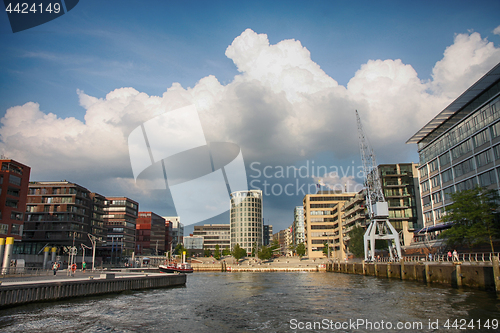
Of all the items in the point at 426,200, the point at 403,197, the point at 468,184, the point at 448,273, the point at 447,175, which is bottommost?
the point at 448,273

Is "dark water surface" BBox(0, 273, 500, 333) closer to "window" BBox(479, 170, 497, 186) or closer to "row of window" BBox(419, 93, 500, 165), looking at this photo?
"window" BBox(479, 170, 497, 186)

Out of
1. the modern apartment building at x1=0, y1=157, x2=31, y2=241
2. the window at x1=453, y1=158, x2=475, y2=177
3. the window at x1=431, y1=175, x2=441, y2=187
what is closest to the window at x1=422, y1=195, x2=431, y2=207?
the window at x1=431, y1=175, x2=441, y2=187

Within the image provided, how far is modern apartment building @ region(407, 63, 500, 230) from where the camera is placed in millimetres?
61000

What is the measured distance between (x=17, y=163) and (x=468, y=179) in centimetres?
10315

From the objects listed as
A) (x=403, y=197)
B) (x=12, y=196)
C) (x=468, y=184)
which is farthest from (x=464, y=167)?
(x=12, y=196)

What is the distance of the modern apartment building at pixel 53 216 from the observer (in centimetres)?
10669

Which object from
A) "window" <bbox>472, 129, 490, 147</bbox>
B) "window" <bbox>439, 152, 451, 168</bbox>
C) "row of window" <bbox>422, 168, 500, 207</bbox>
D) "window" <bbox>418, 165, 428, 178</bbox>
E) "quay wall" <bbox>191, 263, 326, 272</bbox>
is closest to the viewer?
"row of window" <bbox>422, 168, 500, 207</bbox>

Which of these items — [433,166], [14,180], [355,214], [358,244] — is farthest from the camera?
[355,214]

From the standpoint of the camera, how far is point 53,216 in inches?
4311

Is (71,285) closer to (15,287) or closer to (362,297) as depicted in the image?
(15,287)

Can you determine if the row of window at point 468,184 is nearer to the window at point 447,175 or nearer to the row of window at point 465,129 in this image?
the window at point 447,175

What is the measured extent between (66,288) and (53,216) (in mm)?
88523

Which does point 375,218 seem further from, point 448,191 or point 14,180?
point 14,180

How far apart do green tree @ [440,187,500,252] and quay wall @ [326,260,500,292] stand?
9.56m
